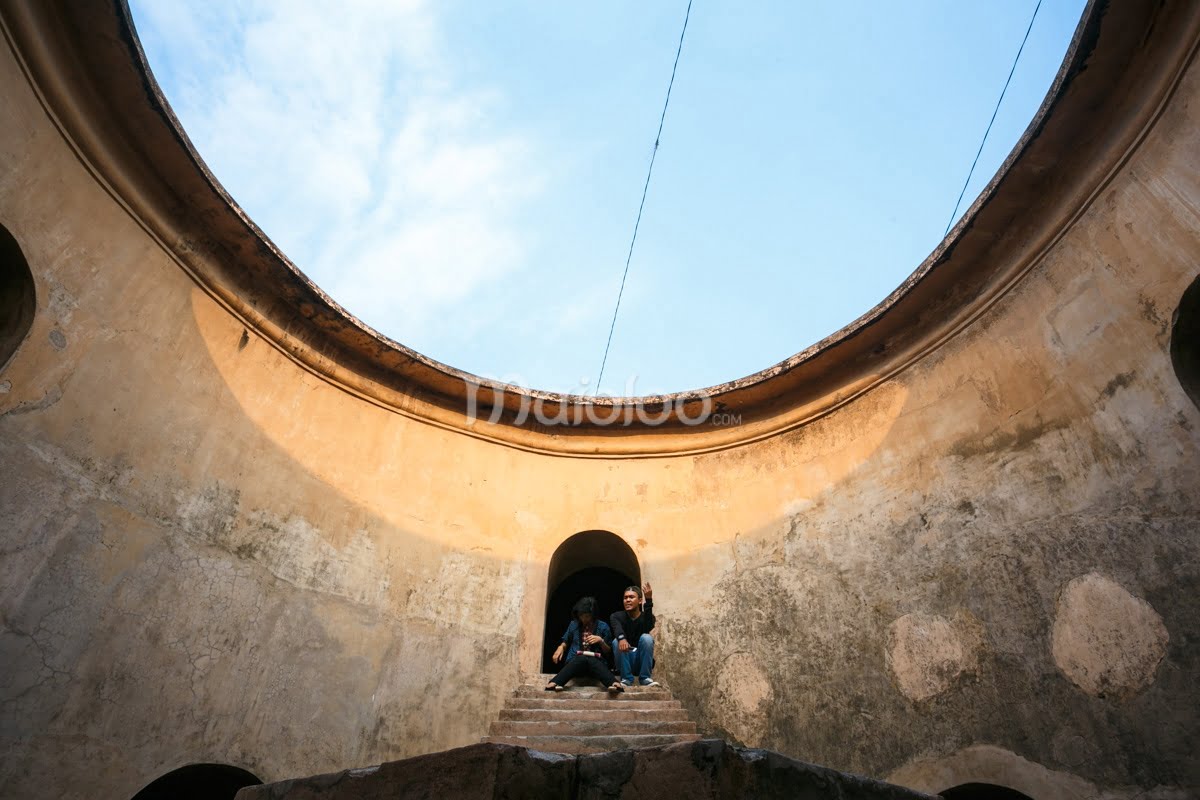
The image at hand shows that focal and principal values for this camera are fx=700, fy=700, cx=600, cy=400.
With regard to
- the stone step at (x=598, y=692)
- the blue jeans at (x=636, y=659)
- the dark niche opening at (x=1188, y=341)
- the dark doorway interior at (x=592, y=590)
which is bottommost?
the stone step at (x=598, y=692)

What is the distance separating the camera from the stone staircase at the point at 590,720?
4.64 metres

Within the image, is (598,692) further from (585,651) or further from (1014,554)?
(1014,554)

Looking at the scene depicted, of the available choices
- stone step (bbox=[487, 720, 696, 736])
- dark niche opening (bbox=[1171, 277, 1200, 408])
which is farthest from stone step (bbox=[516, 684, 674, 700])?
dark niche opening (bbox=[1171, 277, 1200, 408])

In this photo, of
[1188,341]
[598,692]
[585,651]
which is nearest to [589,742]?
[598,692]

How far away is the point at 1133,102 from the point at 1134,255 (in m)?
1.17

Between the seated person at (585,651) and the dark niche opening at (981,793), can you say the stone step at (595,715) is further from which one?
the dark niche opening at (981,793)

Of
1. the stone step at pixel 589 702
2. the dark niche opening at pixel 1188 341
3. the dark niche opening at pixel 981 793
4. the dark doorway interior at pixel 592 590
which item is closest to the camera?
the dark niche opening at pixel 1188 341

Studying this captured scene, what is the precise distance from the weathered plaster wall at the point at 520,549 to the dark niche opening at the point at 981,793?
184mm

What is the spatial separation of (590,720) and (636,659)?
4.19ft

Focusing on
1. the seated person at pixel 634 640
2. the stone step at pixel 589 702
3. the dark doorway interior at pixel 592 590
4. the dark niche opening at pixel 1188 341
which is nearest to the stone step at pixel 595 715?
the stone step at pixel 589 702

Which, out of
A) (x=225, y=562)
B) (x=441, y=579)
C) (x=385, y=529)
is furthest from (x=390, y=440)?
(x=225, y=562)

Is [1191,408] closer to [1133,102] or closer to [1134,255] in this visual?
[1134,255]

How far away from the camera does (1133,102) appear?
530cm

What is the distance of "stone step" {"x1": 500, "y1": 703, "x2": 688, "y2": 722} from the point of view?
5148 millimetres
